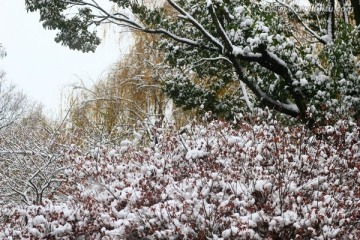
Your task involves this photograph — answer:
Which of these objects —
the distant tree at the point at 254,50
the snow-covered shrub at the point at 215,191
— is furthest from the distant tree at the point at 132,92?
the snow-covered shrub at the point at 215,191

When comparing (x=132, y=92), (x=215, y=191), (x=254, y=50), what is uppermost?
(x=132, y=92)

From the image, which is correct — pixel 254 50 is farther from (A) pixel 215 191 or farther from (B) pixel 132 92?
(B) pixel 132 92

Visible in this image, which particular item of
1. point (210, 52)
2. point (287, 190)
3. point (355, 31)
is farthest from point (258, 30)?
point (287, 190)

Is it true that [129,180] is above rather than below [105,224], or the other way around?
above

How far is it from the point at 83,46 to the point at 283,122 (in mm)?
4770

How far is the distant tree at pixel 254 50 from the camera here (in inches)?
346

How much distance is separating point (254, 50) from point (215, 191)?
13.1ft

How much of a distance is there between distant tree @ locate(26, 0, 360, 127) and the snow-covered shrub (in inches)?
68.1

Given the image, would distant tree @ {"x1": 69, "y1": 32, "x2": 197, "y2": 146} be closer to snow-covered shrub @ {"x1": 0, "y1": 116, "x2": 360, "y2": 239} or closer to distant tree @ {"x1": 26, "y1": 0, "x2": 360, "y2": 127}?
distant tree @ {"x1": 26, "y1": 0, "x2": 360, "y2": 127}

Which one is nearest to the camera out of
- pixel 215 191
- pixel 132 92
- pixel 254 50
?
pixel 215 191

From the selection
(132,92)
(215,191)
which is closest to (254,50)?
(215,191)

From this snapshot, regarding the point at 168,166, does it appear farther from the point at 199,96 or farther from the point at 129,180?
the point at 199,96

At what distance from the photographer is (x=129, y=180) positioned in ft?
21.4

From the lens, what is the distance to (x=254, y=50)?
900 centimetres
